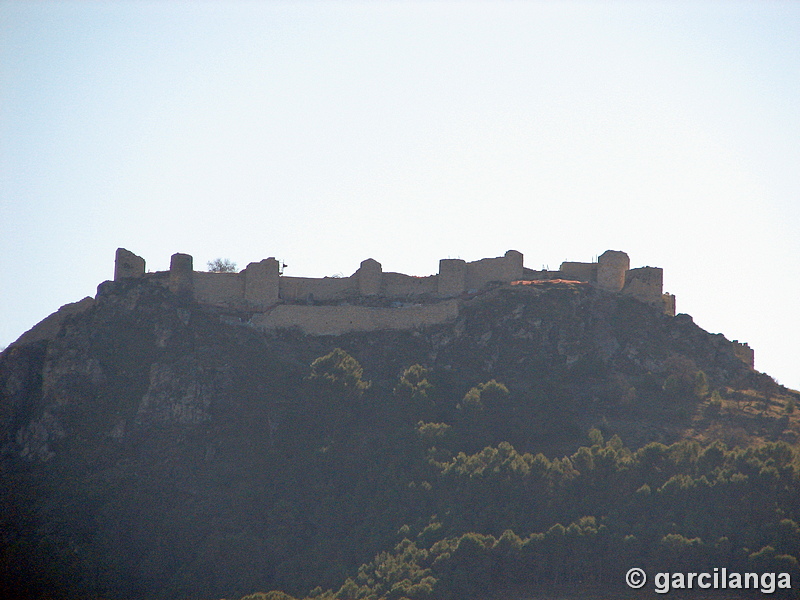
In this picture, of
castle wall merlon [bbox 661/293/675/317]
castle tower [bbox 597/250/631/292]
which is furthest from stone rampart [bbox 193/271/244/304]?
castle wall merlon [bbox 661/293/675/317]

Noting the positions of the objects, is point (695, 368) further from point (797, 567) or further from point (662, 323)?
point (797, 567)

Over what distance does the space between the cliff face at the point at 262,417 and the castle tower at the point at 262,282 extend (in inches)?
78.4

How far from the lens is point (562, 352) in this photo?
70.6 m

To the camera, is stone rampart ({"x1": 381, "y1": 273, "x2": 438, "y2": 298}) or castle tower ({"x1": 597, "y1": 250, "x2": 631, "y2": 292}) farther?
stone rampart ({"x1": 381, "y1": 273, "x2": 438, "y2": 298})

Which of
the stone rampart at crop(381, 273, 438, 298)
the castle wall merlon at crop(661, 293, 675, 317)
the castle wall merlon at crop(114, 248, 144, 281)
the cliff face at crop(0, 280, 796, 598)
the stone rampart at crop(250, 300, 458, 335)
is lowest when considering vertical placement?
the cliff face at crop(0, 280, 796, 598)

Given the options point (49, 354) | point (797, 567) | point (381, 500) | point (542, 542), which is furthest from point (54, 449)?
point (797, 567)

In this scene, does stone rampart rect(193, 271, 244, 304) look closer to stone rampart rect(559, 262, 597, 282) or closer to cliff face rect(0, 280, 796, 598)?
cliff face rect(0, 280, 796, 598)

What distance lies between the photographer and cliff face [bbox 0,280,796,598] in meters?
59.8

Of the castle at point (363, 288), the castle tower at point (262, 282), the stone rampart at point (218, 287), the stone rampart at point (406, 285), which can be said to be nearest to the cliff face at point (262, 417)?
the castle at point (363, 288)

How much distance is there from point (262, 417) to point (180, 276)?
10.5 m

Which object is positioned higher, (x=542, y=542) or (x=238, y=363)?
(x=238, y=363)

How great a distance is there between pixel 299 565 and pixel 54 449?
50.1 ft

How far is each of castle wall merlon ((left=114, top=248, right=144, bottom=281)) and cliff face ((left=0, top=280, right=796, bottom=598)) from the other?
0.85 m

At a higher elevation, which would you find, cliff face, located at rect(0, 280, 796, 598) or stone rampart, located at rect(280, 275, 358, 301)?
stone rampart, located at rect(280, 275, 358, 301)
